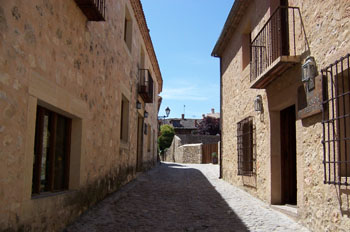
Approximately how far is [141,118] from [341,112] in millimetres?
10152

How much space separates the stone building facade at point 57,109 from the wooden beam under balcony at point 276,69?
2844 millimetres

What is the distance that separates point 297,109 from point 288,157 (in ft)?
5.49

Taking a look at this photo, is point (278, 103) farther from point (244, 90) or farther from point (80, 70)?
point (80, 70)

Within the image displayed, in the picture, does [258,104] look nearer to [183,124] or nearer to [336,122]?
[336,122]

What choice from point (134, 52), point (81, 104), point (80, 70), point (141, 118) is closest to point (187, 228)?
point (81, 104)

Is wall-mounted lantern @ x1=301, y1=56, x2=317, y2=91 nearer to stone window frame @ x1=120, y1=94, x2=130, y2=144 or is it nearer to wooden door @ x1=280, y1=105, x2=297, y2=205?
wooden door @ x1=280, y1=105, x2=297, y2=205

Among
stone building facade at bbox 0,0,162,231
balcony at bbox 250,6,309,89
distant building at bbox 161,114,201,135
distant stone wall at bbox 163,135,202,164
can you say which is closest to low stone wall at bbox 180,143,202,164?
distant stone wall at bbox 163,135,202,164

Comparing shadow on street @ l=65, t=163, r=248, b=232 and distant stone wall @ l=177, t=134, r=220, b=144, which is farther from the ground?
distant stone wall @ l=177, t=134, r=220, b=144

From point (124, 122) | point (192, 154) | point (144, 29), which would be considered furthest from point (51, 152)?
point (192, 154)

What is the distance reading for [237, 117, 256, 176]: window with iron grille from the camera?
322 inches

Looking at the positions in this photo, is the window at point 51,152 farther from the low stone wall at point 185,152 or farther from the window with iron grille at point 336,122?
the low stone wall at point 185,152

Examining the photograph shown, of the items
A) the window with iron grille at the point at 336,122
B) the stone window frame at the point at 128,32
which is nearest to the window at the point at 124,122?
the stone window frame at the point at 128,32

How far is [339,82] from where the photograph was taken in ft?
14.4

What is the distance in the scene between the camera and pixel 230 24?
32.9 ft
